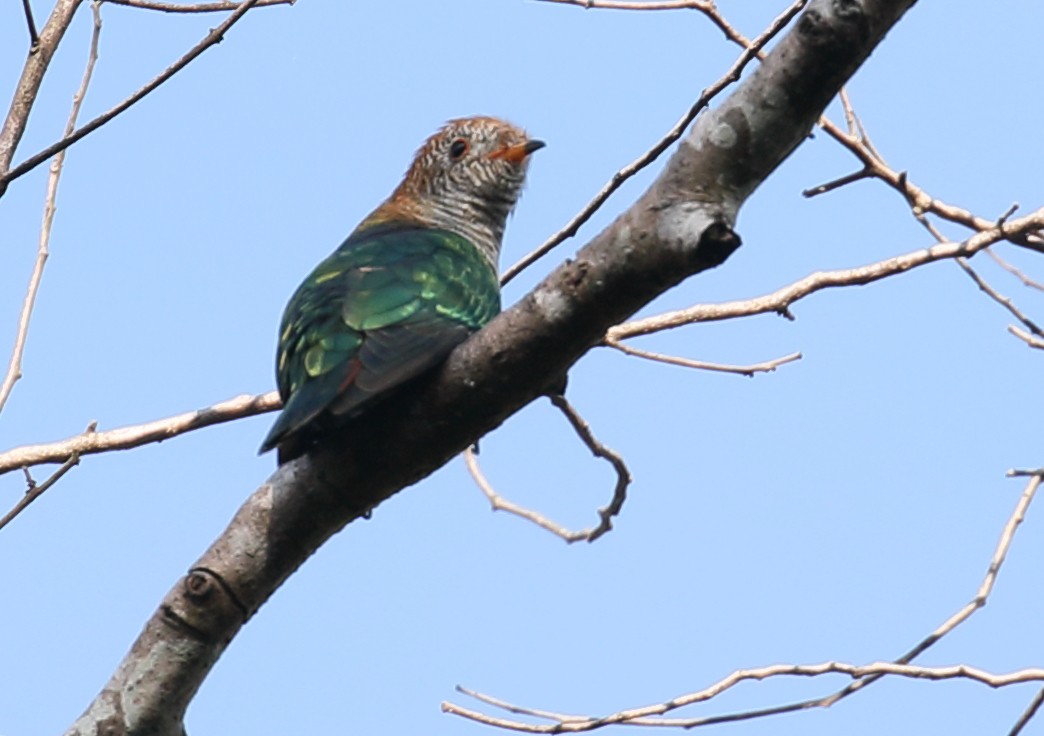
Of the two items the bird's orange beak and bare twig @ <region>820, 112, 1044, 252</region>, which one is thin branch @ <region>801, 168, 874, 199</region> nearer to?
bare twig @ <region>820, 112, 1044, 252</region>

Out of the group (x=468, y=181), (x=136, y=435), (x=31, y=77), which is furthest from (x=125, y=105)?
(x=468, y=181)

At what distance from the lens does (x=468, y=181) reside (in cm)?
721

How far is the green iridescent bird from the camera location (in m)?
4.00

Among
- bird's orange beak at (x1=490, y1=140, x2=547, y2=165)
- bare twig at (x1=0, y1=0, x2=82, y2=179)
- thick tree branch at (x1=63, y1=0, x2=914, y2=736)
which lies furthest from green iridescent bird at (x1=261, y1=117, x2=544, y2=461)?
bare twig at (x1=0, y1=0, x2=82, y2=179)

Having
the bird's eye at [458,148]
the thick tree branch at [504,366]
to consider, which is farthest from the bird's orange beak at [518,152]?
the thick tree branch at [504,366]

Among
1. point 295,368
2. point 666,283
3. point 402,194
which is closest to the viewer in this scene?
point 666,283

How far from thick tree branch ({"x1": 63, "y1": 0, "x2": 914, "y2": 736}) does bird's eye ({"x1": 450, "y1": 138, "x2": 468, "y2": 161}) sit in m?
3.72

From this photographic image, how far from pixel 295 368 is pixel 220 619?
3.83 feet

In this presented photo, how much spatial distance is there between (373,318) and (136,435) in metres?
1.26

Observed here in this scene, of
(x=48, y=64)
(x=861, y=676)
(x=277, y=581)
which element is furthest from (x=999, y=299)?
(x=48, y=64)

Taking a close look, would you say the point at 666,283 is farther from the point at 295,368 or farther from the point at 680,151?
the point at 295,368

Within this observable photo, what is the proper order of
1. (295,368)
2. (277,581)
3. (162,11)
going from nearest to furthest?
(277,581)
(295,368)
(162,11)

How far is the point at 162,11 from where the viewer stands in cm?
505

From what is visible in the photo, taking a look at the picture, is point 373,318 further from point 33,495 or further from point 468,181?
point 468,181
